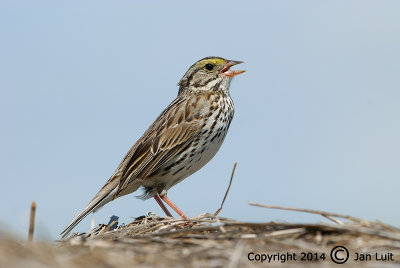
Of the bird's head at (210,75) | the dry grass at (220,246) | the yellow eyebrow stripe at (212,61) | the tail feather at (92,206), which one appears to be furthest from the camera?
the yellow eyebrow stripe at (212,61)

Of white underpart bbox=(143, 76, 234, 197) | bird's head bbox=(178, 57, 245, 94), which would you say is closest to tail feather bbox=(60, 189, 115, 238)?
white underpart bbox=(143, 76, 234, 197)

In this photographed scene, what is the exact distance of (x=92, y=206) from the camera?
10227mm

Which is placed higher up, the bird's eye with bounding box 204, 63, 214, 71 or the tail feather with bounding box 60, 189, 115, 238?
the bird's eye with bounding box 204, 63, 214, 71

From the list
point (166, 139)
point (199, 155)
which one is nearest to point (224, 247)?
point (199, 155)

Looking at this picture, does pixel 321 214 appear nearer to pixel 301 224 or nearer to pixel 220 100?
pixel 301 224

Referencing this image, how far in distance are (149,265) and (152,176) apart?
5.13 meters

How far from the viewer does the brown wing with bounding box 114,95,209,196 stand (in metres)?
10.0

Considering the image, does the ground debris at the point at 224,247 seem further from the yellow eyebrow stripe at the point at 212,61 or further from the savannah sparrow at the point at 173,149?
the yellow eyebrow stripe at the point at 212,61

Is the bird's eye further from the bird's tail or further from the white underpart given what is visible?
the bird's tail

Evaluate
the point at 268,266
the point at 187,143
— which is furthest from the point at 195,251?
the point at 187,143

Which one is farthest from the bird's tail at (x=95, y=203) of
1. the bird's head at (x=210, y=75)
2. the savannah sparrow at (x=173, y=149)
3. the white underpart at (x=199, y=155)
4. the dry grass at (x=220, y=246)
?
the dry grass at (x=220, y=246)

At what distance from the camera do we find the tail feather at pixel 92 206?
969cm

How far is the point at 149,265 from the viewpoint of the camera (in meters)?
5.05

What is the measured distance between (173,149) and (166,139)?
9.4 inches
